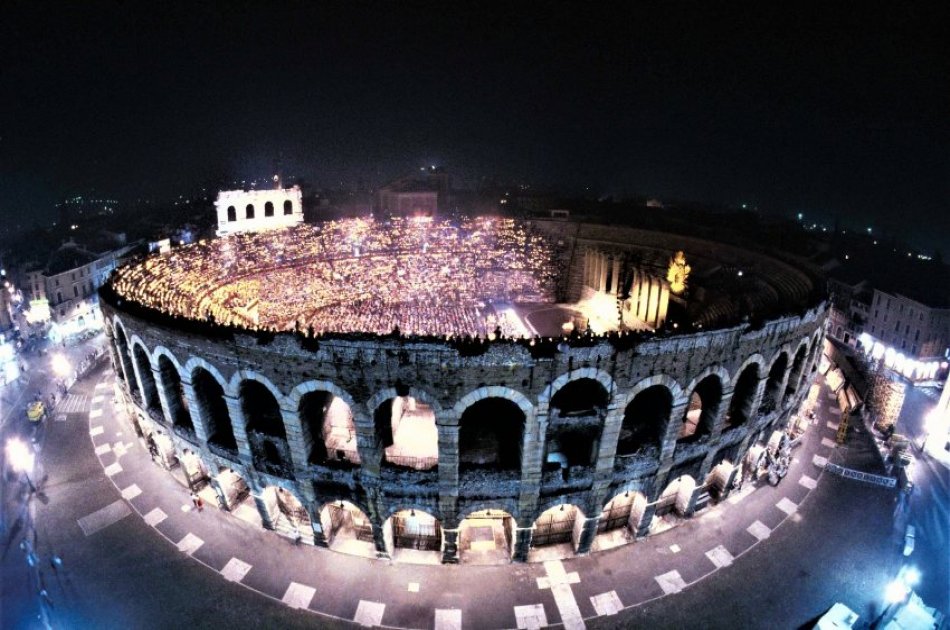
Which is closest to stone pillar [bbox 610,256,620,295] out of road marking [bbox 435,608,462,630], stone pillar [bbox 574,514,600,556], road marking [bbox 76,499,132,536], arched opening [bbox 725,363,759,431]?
arched opening [bbox 725,363,759,431]

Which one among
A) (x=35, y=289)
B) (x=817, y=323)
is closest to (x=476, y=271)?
(x=817, y=323)

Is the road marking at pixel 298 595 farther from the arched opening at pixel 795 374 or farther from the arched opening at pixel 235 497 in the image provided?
the arched opening at pixel 795 374

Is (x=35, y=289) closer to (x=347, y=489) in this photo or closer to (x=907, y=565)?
(x=347, y=489)

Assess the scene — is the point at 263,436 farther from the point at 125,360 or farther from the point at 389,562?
the point at 125,360

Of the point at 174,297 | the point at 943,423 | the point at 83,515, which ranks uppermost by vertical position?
the point at 174,297

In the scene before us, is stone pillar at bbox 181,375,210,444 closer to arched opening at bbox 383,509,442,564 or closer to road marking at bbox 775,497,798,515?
arched opening at bbox 383,509,442,564

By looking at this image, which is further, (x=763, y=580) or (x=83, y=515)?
(x=83, y=515)
